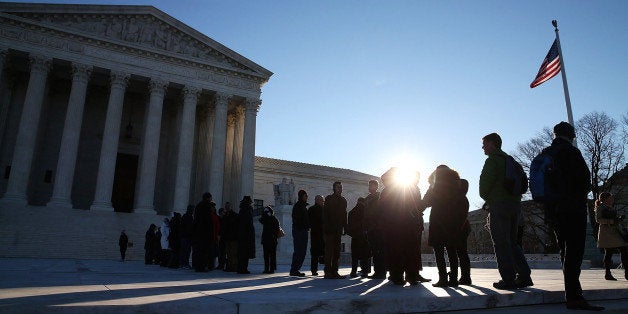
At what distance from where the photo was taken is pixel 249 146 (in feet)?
104

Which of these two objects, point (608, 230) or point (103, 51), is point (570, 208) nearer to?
point (608, 230)

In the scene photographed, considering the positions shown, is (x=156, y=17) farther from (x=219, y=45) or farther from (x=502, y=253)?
(x=502, y=253)

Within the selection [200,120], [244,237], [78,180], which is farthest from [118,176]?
[244,237]

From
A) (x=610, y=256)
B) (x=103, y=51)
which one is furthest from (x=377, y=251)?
(x=103, y=51)

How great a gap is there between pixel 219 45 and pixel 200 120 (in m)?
6.92

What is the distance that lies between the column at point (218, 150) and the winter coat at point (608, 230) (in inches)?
955

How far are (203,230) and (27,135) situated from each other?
20.4m

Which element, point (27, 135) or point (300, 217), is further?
point (27, 135)

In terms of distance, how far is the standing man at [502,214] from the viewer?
5660 mm

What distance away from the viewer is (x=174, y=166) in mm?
31672

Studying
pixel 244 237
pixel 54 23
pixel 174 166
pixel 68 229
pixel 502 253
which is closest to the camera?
pixel 502 253

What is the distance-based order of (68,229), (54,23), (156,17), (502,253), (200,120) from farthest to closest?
(200,120)
(156,17)
(54,23)
(68,229)
(502,253)

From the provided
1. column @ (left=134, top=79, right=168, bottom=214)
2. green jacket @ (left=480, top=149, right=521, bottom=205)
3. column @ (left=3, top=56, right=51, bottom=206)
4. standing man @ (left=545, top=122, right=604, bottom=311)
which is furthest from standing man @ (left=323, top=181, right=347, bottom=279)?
column @ (left=3, top=56, right=51, bottom=206)

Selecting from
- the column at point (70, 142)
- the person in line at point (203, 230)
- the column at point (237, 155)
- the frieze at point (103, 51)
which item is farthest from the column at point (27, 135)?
the person in line at point (203, 230)
